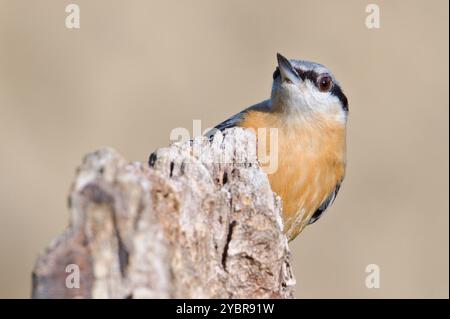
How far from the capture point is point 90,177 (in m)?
3.65

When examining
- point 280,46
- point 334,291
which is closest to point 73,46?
point 280,46

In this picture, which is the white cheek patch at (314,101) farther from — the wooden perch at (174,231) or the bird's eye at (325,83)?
the wooden perch at (174,231)

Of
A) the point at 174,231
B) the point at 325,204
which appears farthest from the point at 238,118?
the point at 174,231

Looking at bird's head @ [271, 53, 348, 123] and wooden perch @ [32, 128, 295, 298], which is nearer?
wooden perch @ [32, 128, 295, 298]

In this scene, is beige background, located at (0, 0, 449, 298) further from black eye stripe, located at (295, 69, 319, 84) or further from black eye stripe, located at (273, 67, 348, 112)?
black eye stripe, located at (295, 69, 319, 84)

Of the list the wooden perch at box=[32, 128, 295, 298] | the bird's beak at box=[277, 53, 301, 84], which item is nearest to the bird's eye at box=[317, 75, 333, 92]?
the bird's beak at box=[277, 53, 301, 84]

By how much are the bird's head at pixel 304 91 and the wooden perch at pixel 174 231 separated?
1962mm

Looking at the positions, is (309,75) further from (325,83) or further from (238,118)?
(238,118)

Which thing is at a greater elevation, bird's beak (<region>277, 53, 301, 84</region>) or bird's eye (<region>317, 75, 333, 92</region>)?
bird's beak (<region>277, 53, 301, 84</region>)

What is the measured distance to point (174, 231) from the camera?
13.6 feet

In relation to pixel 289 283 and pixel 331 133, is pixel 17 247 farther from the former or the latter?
pixel 289 283

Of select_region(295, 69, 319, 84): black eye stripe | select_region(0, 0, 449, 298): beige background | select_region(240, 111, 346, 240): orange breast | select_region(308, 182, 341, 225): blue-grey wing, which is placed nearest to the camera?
select_region(240, 111, 346, 240): orange breast

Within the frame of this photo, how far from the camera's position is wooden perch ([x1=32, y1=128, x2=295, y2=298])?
3611 mm

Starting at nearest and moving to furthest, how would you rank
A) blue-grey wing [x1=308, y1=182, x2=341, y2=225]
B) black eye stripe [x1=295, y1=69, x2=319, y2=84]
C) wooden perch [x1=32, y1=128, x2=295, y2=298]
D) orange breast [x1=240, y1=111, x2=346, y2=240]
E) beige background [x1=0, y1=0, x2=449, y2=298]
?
wooden perch [x1=32, y1=128, x2=295, y2=298] < orange breast [x1=240, y1=111, x2=346, y2=240] < black eye stripe [x1=295, y1=69, x2=319, y2=84] < blue-grey wing [x1=308, y1=182, x2=341, y2=225] < beige background [x1=0, y1=0, x2=449, y2=298]
